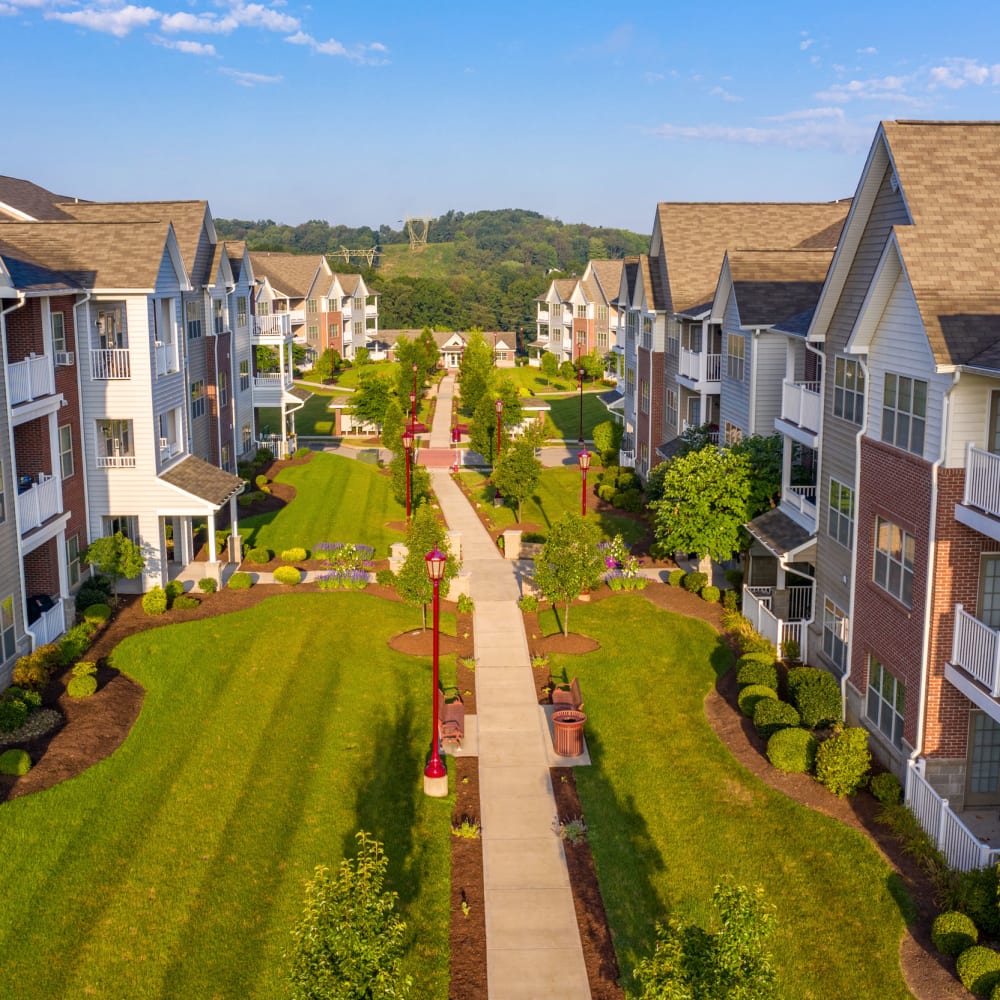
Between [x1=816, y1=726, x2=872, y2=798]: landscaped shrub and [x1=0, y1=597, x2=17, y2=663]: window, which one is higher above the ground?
[x1=0, y1=597, x2=17, y2=663]: window

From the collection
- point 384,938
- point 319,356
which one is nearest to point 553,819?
point 384,938

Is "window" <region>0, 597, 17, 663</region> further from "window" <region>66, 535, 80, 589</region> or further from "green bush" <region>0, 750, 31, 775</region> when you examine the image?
"window" <region>66, 535, 80, 589</region>

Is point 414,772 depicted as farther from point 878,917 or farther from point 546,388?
point 546,388

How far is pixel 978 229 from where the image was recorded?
19.4 m

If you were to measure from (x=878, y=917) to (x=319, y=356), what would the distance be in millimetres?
89949

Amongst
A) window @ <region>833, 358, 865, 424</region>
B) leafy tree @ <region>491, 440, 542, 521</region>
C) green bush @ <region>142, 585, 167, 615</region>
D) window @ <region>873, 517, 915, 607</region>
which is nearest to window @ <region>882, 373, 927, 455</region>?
window @ <region>833, 358, 865, 424</region>

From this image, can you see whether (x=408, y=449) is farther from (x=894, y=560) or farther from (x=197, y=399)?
(x=894, y=560)

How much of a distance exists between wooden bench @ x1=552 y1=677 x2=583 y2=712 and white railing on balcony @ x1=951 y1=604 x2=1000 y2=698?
8.23m

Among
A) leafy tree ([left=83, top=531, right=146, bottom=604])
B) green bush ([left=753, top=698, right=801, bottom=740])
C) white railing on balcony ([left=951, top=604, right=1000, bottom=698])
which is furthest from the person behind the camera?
leafy tree ([left=83, top=531, right=146, bottom=604])

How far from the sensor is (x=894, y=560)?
20.3 m

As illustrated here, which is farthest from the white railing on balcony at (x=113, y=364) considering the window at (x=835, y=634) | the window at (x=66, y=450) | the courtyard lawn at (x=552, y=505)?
the window at (x=835, y=634)

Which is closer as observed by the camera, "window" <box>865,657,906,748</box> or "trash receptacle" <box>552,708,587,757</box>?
"window" <box>865,657,906,748</box>

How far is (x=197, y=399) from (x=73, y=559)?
12559 mm

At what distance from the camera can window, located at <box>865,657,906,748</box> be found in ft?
65.2
